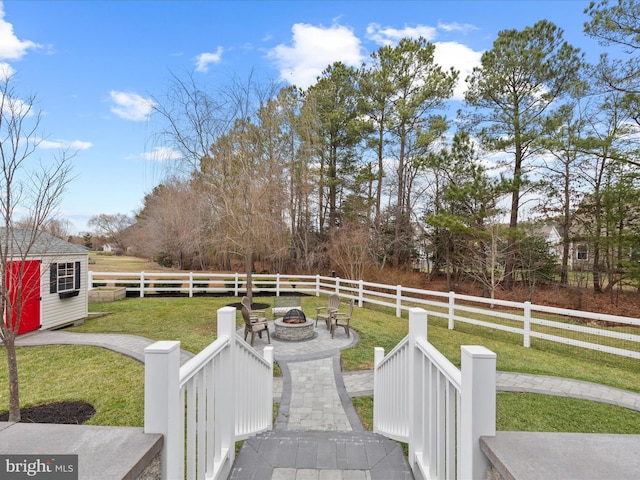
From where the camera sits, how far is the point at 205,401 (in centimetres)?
178

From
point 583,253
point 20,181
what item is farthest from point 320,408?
point 583,253

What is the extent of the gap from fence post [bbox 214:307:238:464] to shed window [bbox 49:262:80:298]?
25.0ft

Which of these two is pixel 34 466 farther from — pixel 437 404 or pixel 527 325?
pixel 527 325

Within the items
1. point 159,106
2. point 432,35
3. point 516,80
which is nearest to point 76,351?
point 159,106

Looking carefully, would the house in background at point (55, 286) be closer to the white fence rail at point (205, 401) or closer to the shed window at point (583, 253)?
the white fence rail at point (205, 401)

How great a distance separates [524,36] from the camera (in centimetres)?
1195

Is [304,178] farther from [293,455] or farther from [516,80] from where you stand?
[293,455]

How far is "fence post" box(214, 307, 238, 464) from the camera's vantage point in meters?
2.04

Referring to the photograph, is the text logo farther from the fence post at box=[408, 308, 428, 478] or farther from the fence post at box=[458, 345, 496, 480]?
the fence post at box=[408, 308, 428, 478]

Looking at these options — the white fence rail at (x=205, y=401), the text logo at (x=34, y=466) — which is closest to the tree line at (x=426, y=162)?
the white fence rail at (x=205, y=401)

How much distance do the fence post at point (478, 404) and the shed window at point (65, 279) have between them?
30.3 ft

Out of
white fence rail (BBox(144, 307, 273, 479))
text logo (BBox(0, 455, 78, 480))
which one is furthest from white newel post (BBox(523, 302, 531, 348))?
text logo (BBox(0, 455, 78, 480))

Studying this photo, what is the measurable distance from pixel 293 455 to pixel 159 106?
9.10 meters

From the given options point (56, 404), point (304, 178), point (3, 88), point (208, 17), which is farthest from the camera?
point (304, 178)
